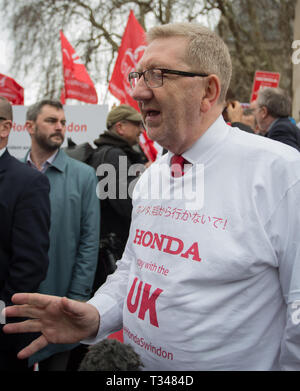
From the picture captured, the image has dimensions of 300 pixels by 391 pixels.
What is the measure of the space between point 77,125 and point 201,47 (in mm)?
5270

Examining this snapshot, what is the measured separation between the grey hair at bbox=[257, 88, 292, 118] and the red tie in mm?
2358

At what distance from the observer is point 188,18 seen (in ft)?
42.9

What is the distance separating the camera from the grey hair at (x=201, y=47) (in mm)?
1479

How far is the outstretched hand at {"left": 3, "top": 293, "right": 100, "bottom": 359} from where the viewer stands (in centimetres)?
141

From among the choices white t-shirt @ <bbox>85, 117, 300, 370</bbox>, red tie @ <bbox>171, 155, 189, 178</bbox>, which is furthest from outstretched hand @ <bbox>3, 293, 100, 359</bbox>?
red tie @ <bbox>171, 155, 189, 178</bbox>

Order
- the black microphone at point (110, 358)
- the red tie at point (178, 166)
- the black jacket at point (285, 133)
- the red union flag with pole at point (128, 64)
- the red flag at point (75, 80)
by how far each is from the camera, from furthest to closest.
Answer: the red flag at point (75, 80)
the red union flag with pole at point (128, 64)
the black jacket at point (285, 133)
the red tie at point (178, 166)
the black microphone at point (110, 358)

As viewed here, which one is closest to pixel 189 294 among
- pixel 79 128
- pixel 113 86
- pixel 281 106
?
pixel 281 106

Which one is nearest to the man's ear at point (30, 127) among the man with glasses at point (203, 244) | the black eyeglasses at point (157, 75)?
the man with glasses at point (203, 244)

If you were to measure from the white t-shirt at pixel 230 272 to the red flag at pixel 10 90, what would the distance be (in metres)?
6.63

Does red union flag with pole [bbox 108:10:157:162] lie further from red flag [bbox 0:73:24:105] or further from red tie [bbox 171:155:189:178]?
red tie [bbox 171:155:189:178]

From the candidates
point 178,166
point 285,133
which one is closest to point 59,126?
point 285,133

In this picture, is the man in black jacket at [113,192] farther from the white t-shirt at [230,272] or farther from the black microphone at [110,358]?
the black microphone at [110,358]

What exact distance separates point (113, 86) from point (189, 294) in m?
4.87
